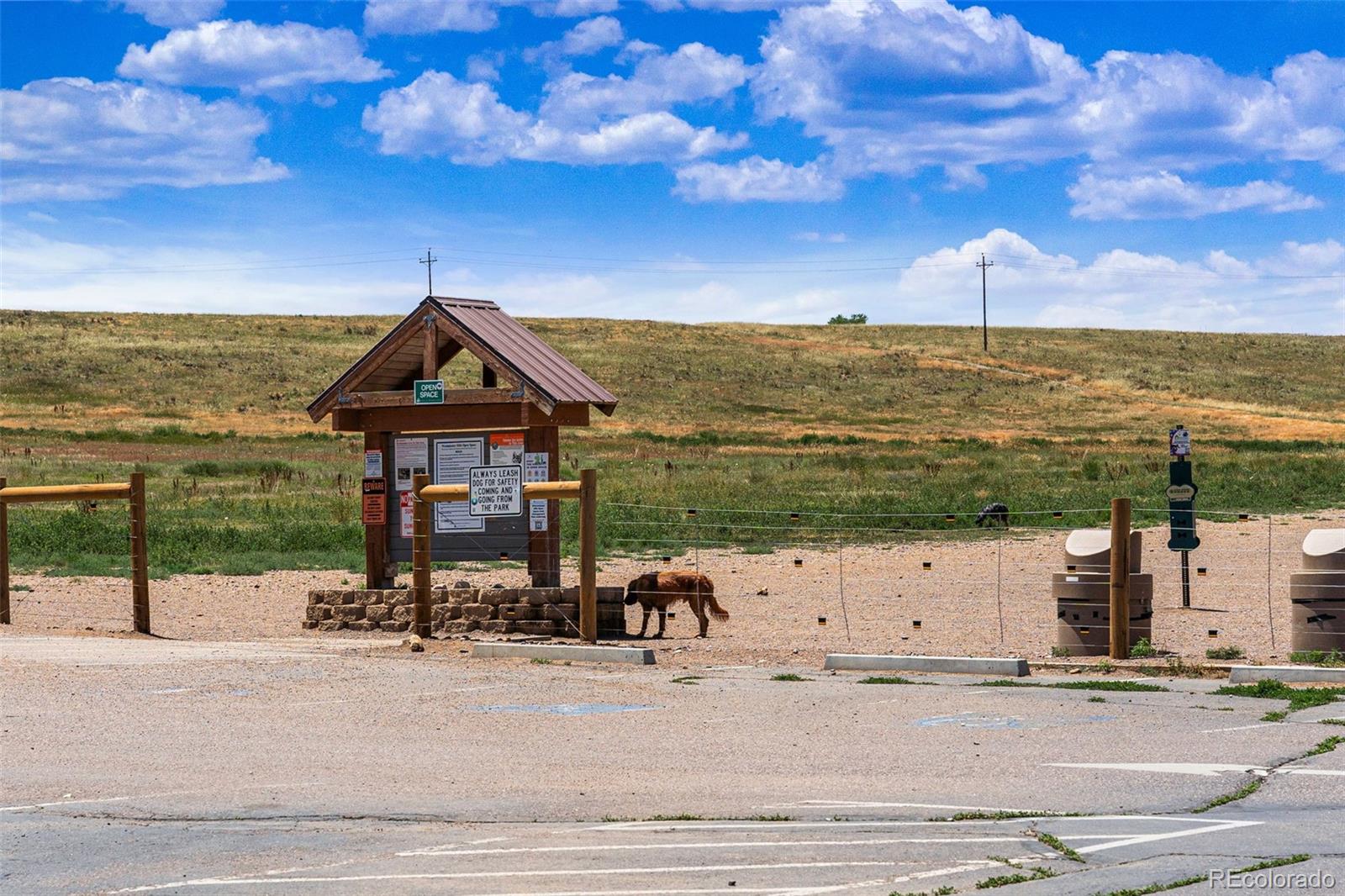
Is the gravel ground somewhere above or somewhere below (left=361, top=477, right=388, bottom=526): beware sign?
below

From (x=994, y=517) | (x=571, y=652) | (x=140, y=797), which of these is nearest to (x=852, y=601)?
(x=571, y=652)

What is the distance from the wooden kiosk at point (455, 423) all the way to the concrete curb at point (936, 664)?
428 centimetres

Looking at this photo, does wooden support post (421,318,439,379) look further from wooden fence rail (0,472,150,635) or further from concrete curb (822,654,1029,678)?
concrete curb (822,654,1029,678)

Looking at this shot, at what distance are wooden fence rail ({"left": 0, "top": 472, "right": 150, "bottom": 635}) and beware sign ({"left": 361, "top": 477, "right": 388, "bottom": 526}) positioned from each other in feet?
7.76

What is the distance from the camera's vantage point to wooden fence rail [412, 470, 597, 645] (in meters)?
14.6

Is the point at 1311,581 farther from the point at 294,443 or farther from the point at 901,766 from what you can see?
the point at 294,443

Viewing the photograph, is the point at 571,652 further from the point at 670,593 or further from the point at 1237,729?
the point at 1237,729

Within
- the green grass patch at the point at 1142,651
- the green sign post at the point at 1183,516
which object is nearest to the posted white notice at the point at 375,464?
the green grass patch at the point at 1142,651

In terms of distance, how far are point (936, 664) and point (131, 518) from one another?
27.7ft

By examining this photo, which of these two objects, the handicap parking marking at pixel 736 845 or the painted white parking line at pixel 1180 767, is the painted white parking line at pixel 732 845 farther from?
the painted white parking line at pixel 1180 767

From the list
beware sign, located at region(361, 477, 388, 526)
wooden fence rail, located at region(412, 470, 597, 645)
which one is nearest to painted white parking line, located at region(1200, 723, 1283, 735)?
wooden fence rail, located at region(412, 470, 597, 645)

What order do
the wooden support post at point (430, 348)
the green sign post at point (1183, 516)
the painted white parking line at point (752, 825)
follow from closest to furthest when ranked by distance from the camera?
the painted white parking line at point (752, 825) < the wooden support post at point (430, 348) < the green sign post at point (1183, 516)

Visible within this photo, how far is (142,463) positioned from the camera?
4847 centimetres

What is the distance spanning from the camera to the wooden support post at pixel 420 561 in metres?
15.5
